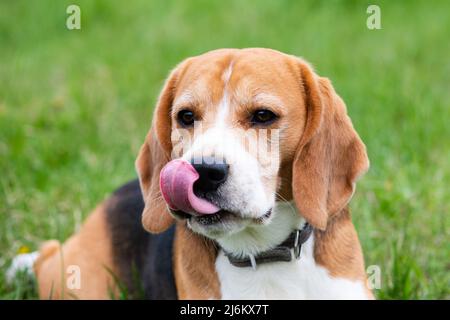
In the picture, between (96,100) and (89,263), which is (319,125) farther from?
(96,100)

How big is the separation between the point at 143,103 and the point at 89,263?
3.66 meters

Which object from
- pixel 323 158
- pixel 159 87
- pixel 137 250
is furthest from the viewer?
pixel 159 87

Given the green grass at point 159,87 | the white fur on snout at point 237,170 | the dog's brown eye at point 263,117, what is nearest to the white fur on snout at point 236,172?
the white fur on snout at point 237,170

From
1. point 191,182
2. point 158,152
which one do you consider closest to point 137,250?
point 158,152

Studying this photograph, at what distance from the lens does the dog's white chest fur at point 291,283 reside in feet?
12.4

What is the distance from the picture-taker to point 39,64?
385 inches

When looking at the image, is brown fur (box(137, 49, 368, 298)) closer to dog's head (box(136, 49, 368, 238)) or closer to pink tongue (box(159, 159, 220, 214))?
dog's head (box(136, 49, 368, 238))

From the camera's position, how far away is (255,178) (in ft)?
11.1

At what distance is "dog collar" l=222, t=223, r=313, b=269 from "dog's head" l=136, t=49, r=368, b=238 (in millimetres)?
168

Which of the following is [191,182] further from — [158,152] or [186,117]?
[158,152]

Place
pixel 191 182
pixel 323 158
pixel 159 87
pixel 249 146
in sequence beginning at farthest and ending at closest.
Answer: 1. pixel 159 87
2. pixel 323 158
3. pixel 249 146
4. pixel 191 182

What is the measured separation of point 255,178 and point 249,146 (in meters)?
0.18

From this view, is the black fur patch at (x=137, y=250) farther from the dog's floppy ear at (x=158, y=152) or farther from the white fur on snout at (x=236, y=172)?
the white fur on snout at (x=236, y=172)

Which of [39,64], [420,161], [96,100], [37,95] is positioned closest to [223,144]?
[420,161]
